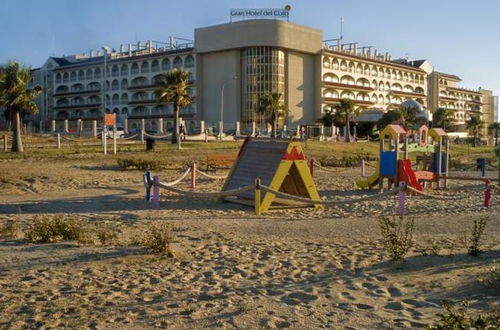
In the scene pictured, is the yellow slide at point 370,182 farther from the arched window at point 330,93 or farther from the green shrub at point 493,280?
the arched window at point 330,93

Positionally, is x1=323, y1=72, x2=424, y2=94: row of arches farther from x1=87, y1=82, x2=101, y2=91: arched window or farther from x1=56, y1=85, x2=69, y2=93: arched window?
x1=56, y1=85, x2=69, y2=93: arched window

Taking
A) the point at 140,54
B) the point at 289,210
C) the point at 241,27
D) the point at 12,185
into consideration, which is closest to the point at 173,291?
the point at 289,210

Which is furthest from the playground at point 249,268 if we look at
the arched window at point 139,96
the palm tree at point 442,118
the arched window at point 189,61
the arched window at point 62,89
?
the arched window at point 62,89

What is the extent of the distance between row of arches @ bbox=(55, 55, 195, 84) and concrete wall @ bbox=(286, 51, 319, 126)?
605 inches

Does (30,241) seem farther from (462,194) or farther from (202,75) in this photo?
(202,75)

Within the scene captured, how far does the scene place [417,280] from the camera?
6.69m

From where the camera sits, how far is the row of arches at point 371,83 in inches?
3477

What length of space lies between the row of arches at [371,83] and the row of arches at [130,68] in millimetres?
22159

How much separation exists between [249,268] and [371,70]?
93.2 metres

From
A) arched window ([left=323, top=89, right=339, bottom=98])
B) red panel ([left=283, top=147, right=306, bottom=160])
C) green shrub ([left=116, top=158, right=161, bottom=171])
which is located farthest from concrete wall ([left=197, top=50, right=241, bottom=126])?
red panel ([left=283, top=147, right=306, bottom=160])

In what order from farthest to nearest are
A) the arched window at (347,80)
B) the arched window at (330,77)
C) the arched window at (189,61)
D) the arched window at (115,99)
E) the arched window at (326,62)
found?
the arched window at (115,99), the arched window at (347,80), the arched window at (326,62), the arched window at (330,77), the arched window at (189,61)

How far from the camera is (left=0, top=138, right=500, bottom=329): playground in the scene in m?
5.41

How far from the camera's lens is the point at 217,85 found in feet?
A: 273

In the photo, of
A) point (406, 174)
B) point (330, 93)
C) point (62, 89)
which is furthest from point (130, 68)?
point (406, 174)
